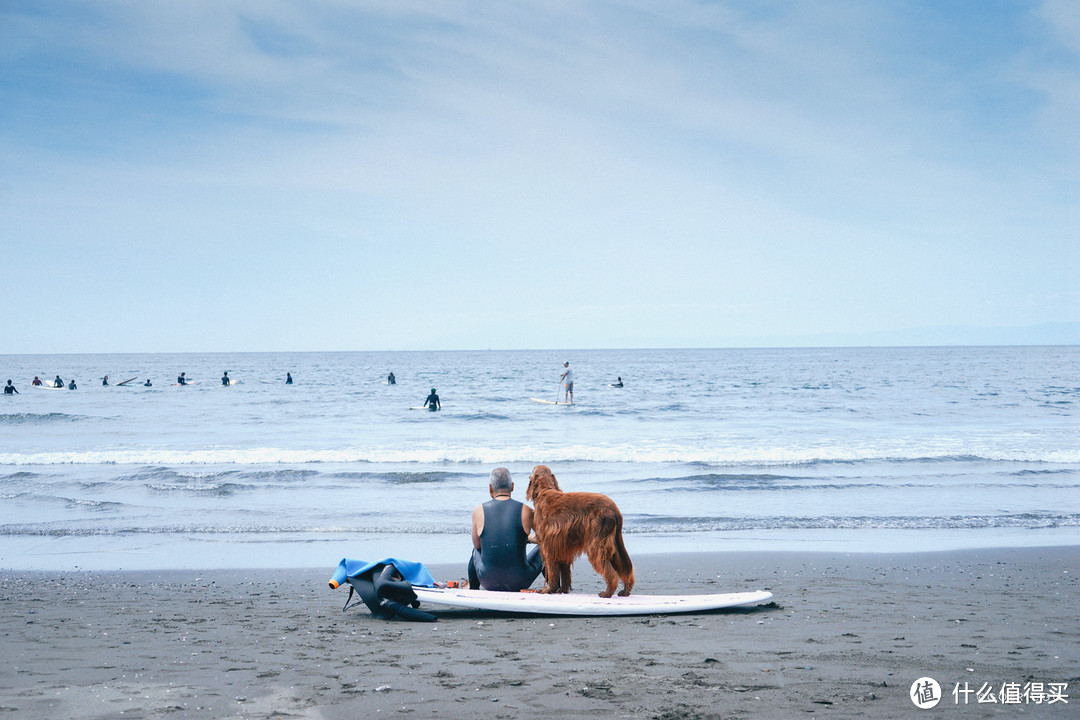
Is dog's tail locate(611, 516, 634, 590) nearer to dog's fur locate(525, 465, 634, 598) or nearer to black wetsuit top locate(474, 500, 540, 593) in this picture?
dog's fur locate(525, 465, 634, 598)

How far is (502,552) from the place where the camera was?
6742mm

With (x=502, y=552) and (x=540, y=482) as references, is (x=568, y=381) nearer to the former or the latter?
(x=502, y=552)

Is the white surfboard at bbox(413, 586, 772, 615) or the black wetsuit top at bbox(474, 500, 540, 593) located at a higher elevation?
the black wetsuit top at bbox(474, 500, 540, 593)

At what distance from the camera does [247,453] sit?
19.5 meters

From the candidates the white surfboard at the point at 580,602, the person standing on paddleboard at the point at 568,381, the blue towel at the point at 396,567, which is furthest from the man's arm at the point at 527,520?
the person standing on paddleboard at the point at 568,381

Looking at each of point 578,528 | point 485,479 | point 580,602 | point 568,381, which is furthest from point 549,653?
point 568,381

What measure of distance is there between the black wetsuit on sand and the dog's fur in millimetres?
216

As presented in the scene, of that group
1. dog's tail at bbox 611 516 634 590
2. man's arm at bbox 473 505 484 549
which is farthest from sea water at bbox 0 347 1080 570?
dog's tail at bbox 611 516 634 590

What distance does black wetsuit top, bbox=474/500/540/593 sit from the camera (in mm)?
6645

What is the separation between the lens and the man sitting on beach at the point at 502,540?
6648 millimetres

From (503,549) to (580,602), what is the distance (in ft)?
2.75

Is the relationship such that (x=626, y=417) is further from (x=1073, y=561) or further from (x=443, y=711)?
(x=443, y=711)

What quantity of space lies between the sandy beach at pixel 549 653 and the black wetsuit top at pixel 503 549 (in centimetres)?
37

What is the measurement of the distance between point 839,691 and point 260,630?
4.15m
